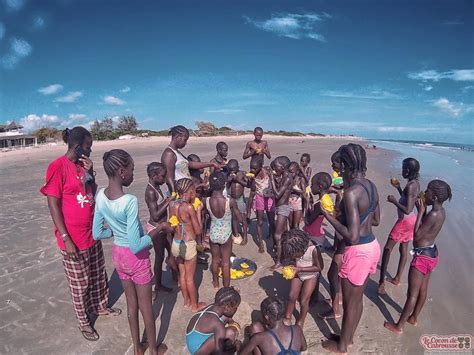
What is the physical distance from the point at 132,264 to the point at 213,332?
1.12 meters

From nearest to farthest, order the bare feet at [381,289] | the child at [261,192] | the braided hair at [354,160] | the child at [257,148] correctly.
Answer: the braided hair at [354,160], the bare feet at [381,289], the child at [261,192], the child at [257,148]

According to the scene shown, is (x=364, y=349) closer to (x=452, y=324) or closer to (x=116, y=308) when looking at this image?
(x=452, y=324)

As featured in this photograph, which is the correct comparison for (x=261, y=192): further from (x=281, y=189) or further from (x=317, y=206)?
(x=317, y=206)

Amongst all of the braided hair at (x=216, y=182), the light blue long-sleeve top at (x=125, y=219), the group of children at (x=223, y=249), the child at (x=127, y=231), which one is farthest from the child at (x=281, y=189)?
the light blue long-sleeve top at (x=125, y=219)

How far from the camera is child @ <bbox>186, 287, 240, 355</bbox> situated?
3.06 m

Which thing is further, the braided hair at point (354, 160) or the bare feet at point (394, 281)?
the bare feet at point (394, 281)

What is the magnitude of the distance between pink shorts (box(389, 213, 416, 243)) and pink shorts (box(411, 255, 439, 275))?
0.98 m

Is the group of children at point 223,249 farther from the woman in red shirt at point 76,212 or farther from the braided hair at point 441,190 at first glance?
the woman in red shirt at point 76,212

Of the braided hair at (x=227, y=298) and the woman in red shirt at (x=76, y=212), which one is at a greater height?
the woman in red shirt at (x=76, y=212)

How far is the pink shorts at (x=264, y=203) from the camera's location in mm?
6309

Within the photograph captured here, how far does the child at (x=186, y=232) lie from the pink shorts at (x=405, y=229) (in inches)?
125

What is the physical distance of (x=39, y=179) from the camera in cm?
1520

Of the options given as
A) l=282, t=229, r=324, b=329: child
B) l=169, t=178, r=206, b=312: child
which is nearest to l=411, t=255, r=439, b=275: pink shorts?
l=282, t=229, r=324, b=329: child

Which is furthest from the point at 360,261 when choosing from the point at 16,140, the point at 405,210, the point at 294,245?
the point at 16,140
